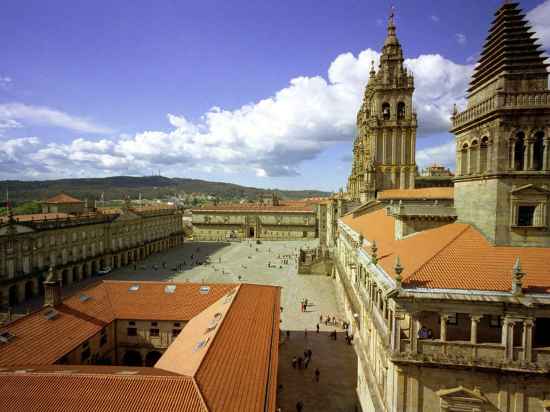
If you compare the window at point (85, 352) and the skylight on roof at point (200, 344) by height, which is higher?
the skylight on roof at point (200, 344)

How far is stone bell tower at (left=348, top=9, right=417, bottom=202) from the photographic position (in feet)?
179

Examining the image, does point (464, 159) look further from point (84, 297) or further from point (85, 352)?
point (84, 297)

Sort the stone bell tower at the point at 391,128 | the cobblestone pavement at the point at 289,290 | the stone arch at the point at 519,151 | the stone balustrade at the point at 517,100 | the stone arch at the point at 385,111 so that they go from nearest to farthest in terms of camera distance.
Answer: the stone balustrade at the point at 517,100
the stone arch at the point at 519,151
the cobblestone pavement at the point at 289,290
the stone bell tower at the point at 391,128
the stone arch at the point at 385,111

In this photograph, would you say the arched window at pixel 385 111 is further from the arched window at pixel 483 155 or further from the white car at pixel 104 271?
the white car at pixel 104 271

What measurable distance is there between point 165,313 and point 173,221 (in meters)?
71.8

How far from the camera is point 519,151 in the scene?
55.0 feet

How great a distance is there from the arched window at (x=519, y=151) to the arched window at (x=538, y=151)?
0.52 metres

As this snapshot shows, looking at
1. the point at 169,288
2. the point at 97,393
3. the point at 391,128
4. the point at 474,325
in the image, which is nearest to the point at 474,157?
the point at 474,325

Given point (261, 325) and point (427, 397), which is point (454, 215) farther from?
point (261, 325)

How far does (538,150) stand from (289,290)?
1478 inches

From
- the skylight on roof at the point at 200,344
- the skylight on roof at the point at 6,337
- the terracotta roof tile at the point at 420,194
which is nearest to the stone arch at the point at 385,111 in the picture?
the terracotta roof tile at the point at 420,194

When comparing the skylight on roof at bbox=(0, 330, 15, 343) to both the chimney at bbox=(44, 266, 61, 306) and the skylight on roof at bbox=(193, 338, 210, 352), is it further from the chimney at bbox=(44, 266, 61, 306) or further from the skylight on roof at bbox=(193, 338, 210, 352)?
the skylight on roof at bbox=(193, 338, 210, 352)

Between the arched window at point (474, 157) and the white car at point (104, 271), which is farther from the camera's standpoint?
the white car at point (104, 271)

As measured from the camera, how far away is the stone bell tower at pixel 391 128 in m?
54.5
